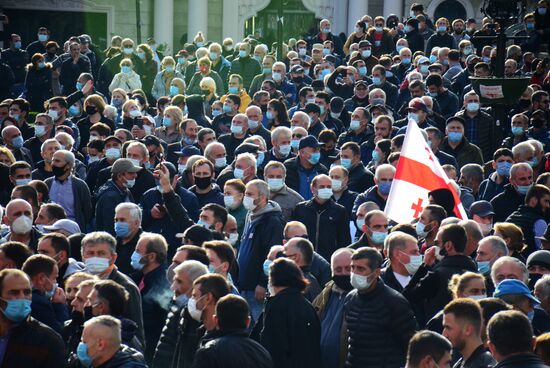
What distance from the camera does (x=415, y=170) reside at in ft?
45.8

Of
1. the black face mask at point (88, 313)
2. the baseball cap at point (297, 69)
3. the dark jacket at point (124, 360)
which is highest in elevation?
the baseball cap at point (297, 69)

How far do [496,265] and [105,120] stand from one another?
10.4m

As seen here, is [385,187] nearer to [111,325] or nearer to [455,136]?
[455,136]

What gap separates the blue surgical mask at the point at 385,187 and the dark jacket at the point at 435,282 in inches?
147

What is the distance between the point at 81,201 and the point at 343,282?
17.6 feet

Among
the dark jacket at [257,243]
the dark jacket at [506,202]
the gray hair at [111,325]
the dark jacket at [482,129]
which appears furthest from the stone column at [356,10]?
the gray hair at [111,325]

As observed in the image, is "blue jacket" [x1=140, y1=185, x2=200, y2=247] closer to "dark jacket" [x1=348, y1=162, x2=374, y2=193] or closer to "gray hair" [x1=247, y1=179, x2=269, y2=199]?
"gray hair" [x1=247, y1=179, x2=269, y2=199]

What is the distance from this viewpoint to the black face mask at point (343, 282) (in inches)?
443

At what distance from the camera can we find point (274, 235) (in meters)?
13.6

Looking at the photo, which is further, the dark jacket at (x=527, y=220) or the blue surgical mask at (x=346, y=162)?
the blue surgical mask at (x=346, y=162)

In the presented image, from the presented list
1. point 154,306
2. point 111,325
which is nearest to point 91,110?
point 154,306

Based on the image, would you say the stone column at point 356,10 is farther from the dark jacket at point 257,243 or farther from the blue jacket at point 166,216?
the dark jacket at point 257,243

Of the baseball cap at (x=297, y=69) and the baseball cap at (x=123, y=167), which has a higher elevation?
A: the baseball cap at (x=297, y=69)

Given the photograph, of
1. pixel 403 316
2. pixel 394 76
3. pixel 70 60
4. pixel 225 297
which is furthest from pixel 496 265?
pixel 70 60
